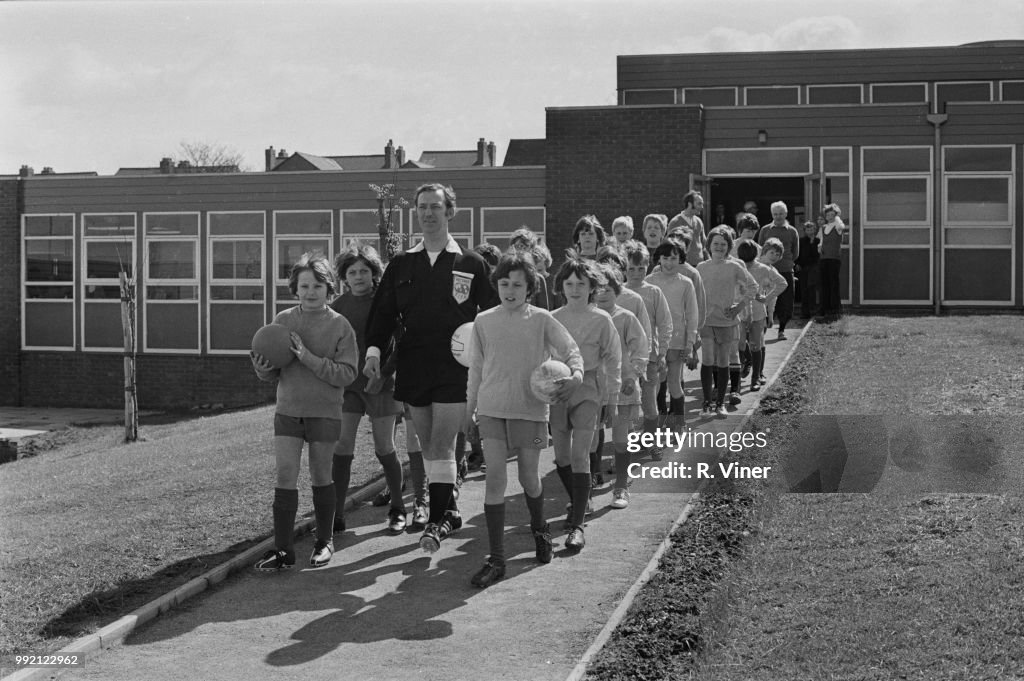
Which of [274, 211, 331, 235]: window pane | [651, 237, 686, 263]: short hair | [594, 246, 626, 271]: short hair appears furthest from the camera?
[274, 211, 331, 235]: window pane

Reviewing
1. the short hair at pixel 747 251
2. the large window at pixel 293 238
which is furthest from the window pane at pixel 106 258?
the short hair at pixel 747 251

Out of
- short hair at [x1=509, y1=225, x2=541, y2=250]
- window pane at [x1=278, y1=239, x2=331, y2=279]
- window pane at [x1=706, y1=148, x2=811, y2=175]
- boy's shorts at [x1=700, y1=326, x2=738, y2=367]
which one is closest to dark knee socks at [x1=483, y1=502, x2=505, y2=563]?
short hair at [x1=509, y1=225, x2=541, y2=250]

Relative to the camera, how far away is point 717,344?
37.8ft

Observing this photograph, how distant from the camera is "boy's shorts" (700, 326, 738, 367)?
1141 cm

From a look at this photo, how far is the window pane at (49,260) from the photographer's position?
27125 mm

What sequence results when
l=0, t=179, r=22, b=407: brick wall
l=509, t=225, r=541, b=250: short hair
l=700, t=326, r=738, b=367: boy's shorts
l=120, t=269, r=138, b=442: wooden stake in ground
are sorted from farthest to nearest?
l=0, t=179, r=22, b=407: brick wall → l=120, t=269, r=138, b=442: wooden stake in ground → l=700, t=326, r=738, b=367: boy's shorts → l=509, t=225, r=541, b=250: short hair

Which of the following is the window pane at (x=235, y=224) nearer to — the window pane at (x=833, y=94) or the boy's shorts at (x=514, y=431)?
the window pane at (x=833, y=94)

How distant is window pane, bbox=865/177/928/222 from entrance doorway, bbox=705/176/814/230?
1.32 metres

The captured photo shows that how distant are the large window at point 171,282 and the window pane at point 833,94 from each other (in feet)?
49.1

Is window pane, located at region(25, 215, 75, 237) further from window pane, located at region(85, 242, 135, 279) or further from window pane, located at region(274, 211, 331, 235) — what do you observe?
window pane, located at region(274, 211, 331, 235)

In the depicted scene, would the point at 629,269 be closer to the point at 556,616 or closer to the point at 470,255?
the point at 470,255

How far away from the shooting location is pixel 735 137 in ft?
73.3

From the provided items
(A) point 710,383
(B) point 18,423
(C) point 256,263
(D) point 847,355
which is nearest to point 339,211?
(C) point 256,263

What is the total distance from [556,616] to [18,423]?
20336mm
